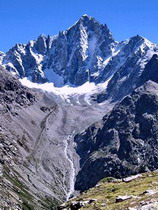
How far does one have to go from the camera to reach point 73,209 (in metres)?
58.9

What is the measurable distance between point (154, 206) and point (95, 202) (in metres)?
18.2

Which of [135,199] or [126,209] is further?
[135,199]

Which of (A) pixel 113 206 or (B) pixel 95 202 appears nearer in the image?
(A) pixel 113 206

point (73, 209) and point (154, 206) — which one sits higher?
point (73, 209)

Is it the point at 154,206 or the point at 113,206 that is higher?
the point at 113,206

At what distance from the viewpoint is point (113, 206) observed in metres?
46.9

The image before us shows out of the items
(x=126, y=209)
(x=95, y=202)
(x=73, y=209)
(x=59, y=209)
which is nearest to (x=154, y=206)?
(x=126, y=209)

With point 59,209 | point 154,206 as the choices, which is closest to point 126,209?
point 154,206

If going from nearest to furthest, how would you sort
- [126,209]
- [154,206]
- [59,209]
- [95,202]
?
[154,206], [126,209], [95,202], [59,209]

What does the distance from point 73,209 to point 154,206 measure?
23048 millimetres

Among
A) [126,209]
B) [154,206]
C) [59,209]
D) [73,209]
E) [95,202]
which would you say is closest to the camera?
[154,206]

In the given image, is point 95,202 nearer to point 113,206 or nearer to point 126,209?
point 113,206

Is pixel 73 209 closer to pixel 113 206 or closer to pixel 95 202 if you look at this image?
pixel 95 202

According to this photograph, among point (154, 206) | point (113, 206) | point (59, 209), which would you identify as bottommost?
point (154, 206)
